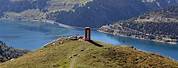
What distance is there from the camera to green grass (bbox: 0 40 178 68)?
38750 millimetres

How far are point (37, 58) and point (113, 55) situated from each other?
7.05m

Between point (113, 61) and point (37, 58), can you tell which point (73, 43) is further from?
point (113, 61)

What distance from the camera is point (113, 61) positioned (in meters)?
39.6

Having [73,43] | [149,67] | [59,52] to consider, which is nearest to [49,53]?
[59,52]

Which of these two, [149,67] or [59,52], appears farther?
[59,52]

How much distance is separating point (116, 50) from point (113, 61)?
4284mm

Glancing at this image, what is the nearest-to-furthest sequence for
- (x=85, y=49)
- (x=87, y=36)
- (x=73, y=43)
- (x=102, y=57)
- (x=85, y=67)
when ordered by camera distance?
(x=85, y=67) < (x=102, y=57) < (x=85, y=49) < (x=73, y=43) < (x=87, y=36)

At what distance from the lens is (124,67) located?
37750 mm

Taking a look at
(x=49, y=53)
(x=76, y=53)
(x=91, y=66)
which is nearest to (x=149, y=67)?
(x=91, y=66)

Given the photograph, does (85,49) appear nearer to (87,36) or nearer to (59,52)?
(59,52)

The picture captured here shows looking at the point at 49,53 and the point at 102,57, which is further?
the point at 49,53

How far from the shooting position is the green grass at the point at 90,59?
38.8 meters

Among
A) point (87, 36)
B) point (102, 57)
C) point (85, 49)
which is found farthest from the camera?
point (87, 36)

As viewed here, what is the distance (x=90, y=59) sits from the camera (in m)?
40.2
